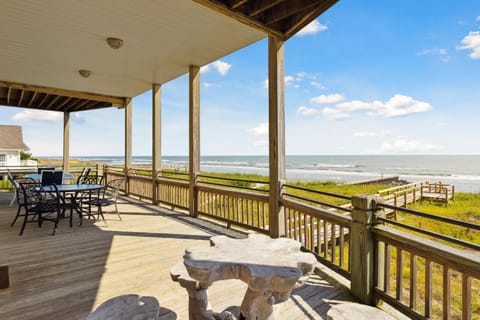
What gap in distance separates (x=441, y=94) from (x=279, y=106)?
101 feet

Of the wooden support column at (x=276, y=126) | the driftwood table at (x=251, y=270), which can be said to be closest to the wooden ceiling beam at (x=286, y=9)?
the wooden support column at (x=276, y=126)

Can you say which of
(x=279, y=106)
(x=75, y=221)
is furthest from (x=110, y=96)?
(x=279, y=106)

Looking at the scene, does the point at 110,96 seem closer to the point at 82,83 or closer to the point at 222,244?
the point at 82,83

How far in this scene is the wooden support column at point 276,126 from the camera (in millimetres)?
3391

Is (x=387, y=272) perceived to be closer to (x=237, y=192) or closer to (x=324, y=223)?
(x=324, y=223)

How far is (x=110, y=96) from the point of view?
7875mm

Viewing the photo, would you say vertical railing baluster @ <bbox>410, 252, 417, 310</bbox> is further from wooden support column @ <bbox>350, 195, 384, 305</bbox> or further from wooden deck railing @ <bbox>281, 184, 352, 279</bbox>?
wooden deck railing @ <bbox>281, 184, 352, 279</bbox>

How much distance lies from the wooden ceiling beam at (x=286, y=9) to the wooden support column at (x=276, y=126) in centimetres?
27

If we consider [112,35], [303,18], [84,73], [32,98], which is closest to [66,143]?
[32,98]

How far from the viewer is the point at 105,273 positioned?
267cm

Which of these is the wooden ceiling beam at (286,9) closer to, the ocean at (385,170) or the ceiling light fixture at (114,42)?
the ceiling light fixture at (114,42)

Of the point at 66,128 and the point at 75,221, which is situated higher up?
the point at 66,128

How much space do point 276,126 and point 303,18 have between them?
1.31 m

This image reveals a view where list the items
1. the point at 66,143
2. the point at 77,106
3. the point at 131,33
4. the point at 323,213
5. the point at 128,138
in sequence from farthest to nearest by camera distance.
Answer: the point at 66,143 < the point at 77,106 < the point at 128,138 < the point at 131,33 < the point at 323,213
